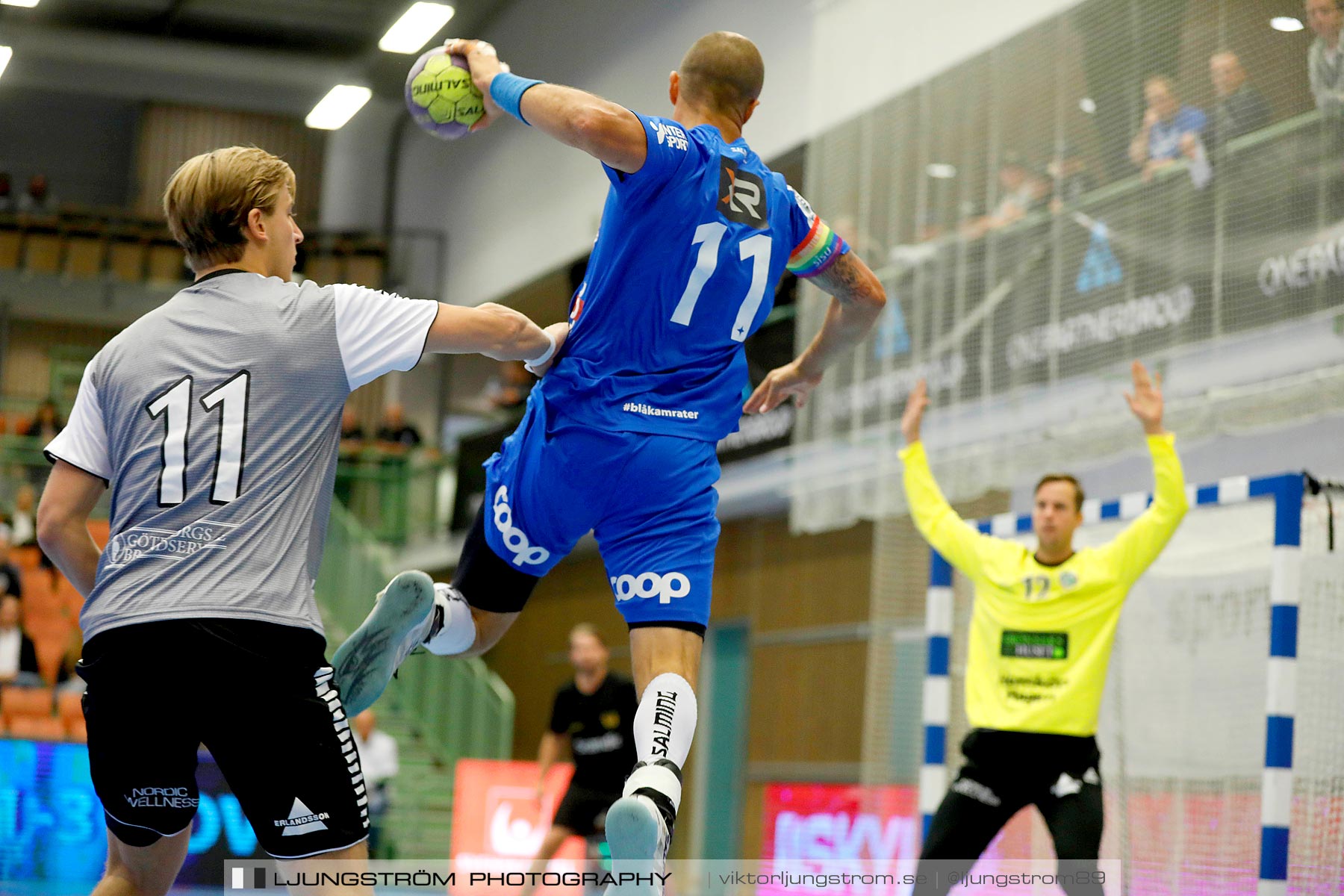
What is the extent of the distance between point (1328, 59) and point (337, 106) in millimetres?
18470

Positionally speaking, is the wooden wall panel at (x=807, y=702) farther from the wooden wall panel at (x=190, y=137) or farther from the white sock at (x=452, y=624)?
the wooden wall panel at (x=190, y=137)

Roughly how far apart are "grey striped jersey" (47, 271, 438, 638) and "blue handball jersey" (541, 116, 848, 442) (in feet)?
2.31

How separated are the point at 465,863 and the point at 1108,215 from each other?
7.14 meters

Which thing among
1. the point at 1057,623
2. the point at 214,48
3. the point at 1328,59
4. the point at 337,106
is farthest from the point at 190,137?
the point at 1057,623

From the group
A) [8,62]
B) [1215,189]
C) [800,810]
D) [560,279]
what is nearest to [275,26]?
[8,62]

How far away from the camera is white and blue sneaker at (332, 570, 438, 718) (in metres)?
3.56

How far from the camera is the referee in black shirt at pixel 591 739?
31.2 ft

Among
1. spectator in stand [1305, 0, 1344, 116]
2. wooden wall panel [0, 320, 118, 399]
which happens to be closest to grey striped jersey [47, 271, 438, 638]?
spectator in stand [1305, 0, 1344, 116]

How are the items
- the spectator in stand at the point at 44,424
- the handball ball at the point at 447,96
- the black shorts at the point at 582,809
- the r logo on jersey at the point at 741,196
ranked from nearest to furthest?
the r logo on jersey at the point at 741,196 < the handball ball at the point at 447,96 < the black shorts at the point at 582,809 < the spectator in stand at the point at 44,424

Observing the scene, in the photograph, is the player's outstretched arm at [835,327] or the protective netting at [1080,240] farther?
the protective netting at [1080,240]

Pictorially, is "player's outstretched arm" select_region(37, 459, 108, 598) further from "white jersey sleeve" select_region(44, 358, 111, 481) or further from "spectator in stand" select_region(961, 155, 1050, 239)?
"spectator in stand" select_region(961, 155, 1050, 239)

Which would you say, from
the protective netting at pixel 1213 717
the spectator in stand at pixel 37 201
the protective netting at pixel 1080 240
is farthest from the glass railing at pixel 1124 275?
the spectator in stand at pixel 37 201

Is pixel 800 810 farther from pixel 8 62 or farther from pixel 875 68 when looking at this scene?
pixel 8 62

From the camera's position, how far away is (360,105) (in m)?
22.9
